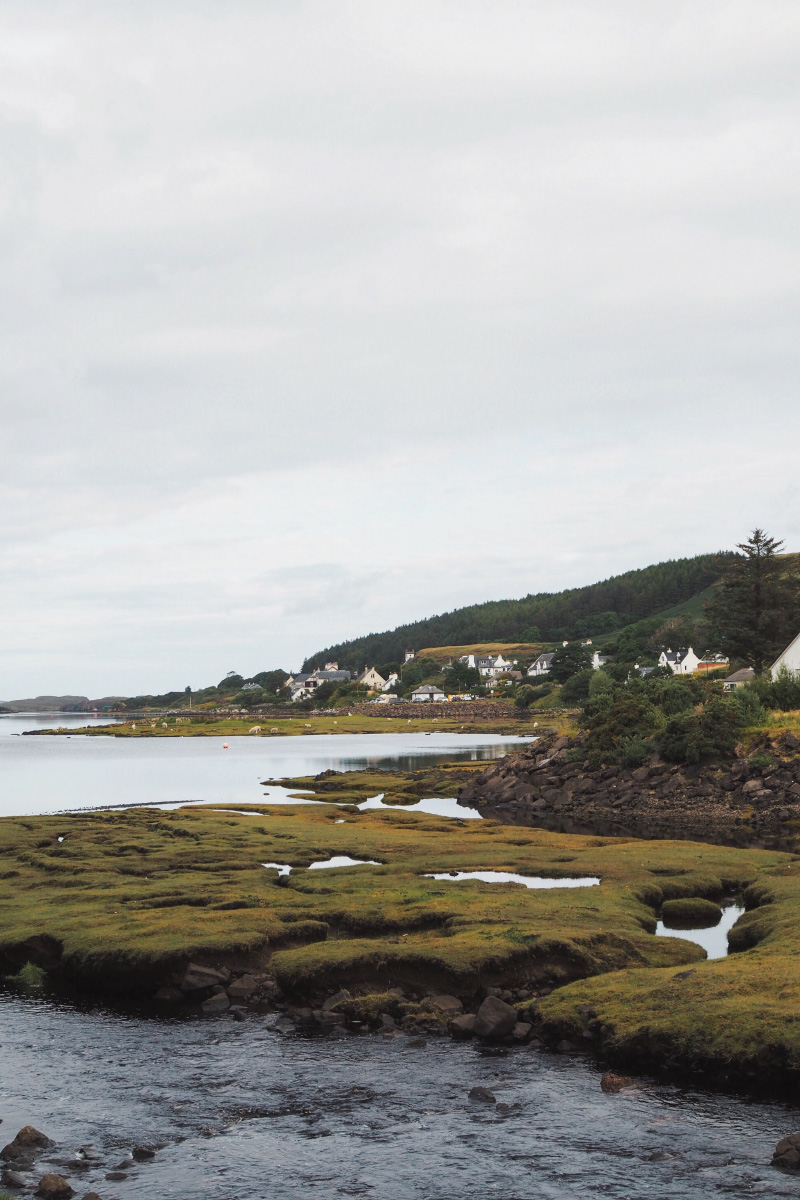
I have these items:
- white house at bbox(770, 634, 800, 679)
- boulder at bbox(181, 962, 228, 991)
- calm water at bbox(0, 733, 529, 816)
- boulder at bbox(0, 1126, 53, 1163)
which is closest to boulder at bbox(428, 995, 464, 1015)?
boulder at bbox(181, 962, 228, 991)

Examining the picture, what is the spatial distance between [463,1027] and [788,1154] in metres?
9.05

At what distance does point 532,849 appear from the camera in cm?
5262

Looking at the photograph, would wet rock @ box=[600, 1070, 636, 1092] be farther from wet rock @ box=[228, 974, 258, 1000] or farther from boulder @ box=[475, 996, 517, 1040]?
wet rock @ box=[228, 974, 258, 1000]

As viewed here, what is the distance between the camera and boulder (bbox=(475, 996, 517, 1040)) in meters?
24.0

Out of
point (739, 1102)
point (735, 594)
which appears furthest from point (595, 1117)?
point (735, 594)

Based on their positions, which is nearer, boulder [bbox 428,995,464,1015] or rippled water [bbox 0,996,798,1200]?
rippled water [bbox 0,996,798,1200]

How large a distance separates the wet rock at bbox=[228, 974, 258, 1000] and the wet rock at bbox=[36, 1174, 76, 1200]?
1136cm

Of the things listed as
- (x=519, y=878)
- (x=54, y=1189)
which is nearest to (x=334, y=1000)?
(x=54, y=1189)

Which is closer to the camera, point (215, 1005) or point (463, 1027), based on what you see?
point (463, 1027)

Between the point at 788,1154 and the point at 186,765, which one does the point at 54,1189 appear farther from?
the point at 186,765

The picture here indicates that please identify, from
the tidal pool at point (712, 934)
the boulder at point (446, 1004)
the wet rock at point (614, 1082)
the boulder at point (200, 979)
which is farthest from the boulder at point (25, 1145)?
the tidal pool at point (712, 934)

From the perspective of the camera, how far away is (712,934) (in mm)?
33906

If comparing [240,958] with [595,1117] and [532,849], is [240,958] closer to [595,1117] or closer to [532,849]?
[595,1117]

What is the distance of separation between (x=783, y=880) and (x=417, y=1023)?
21.5 metres
